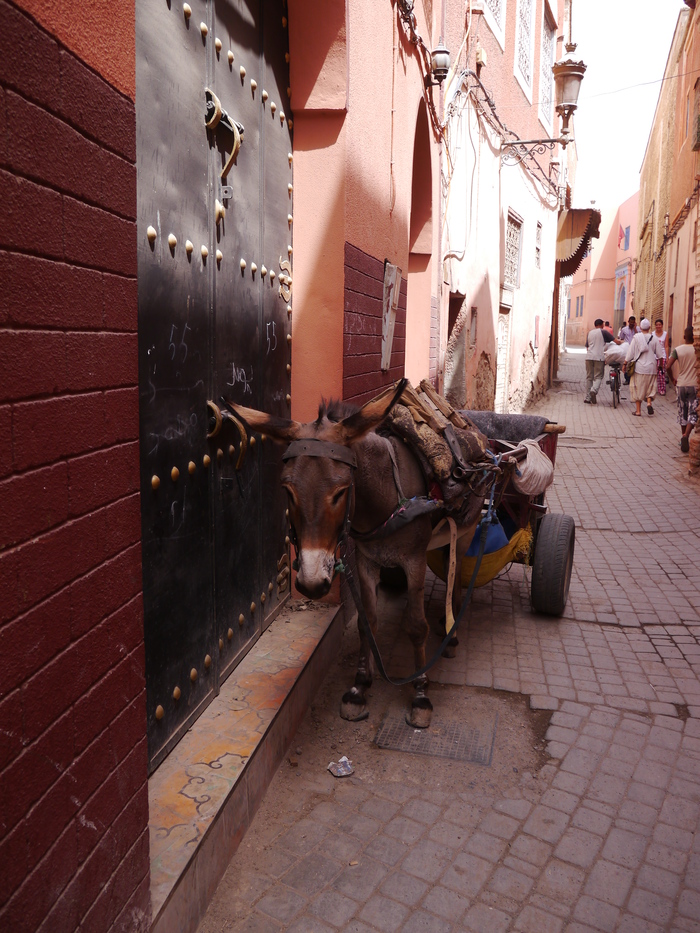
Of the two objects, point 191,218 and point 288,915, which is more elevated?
point 191,218

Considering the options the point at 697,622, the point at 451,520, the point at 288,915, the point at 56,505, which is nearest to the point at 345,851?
the point at 288,915

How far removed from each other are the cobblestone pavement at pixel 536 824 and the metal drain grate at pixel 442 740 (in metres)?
0.25

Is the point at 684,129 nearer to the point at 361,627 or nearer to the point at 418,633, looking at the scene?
the point at 418,633

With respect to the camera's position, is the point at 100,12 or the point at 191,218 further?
the point at 191,218

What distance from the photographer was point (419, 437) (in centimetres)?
356

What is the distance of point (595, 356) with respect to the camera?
17781mm

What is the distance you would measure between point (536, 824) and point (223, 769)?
1286 millimetres

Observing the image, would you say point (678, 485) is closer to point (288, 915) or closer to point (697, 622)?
point (697, 622)

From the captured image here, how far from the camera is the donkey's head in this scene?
8.59 ft

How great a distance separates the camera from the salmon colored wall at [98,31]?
1.37 meters

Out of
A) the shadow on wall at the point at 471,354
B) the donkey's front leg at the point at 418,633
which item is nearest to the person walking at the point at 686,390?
the shadow on wall at the point at 471,354

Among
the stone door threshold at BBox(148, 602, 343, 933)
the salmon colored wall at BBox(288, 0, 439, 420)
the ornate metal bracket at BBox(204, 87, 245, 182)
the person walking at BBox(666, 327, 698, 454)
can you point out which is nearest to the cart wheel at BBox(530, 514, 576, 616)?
the stone door threshold at BBox(148, 602, 343, 933)

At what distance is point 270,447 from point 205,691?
1.32 meters

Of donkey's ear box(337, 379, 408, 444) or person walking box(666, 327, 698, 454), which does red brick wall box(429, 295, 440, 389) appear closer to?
person walking box(666, 327, 698, 454)
